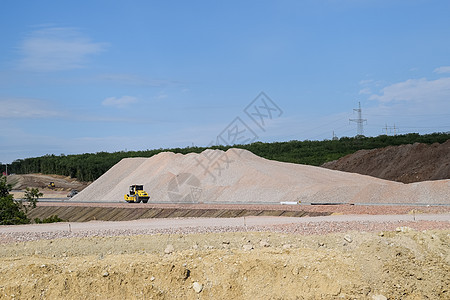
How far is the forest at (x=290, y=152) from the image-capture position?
68812 mm

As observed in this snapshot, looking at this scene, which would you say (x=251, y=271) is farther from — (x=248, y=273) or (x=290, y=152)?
(x=290, y=152)

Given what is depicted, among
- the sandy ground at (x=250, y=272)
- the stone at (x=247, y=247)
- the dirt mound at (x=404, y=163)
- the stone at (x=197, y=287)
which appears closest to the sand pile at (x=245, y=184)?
the dirt mound at (x=404, y=163)

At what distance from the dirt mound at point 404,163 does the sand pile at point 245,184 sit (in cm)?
1129

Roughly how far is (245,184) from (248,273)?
2571 centimetres

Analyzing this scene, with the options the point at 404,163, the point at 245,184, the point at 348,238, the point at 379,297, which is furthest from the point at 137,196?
the point at 404,163

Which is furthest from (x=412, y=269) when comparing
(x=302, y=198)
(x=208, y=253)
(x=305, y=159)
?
(x=305, y=159)

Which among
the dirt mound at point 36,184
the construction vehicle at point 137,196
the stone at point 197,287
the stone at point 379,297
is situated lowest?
the stone at point 379,297

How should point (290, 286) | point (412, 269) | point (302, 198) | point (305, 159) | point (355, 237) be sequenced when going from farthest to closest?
1. point (305, 159)
2. point (302, 198)
3. point (355, 237)
4. point (412, 269)
5. point (290, 286)

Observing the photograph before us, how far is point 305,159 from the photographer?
68.1m

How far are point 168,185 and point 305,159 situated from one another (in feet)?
116

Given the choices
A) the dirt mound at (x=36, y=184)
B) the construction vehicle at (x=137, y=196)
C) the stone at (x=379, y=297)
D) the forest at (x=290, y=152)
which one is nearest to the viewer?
the stone at (x=379, y=297)

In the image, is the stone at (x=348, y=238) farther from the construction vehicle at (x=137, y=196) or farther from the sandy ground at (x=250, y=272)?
the construction vehicle at (x=137, y=196)

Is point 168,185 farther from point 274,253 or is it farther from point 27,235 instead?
point 274,253

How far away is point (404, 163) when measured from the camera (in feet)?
168
